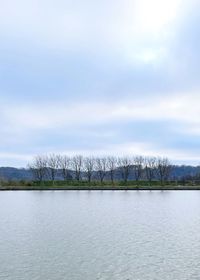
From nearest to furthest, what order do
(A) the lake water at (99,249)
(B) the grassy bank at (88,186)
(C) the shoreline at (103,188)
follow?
1. (A) the lake water at (99,249)
2. (C) the shoreline at (103,188)
3. (B) the grassy bank at (88,186)

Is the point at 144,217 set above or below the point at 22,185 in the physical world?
below

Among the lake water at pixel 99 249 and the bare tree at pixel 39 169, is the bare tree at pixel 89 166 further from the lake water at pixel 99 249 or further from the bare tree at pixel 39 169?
the lake water at pixel 99 249

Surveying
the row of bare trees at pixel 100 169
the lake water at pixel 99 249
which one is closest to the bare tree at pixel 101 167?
the row of bare trees at pixel 100 169

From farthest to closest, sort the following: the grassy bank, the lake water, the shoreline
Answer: the grassy bank
the shoreline
the lake water

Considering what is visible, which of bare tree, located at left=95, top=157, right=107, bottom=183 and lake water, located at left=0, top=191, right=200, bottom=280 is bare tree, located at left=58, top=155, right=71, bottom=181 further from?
lake water, located at left=0, top=191, right=200, bottom=280

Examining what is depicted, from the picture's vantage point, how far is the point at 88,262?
2041 centimetres

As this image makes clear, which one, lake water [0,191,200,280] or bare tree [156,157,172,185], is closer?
lake water [0,191,200,280]

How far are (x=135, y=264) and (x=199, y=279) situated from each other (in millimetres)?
3760

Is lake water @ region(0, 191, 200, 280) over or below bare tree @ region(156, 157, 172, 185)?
below

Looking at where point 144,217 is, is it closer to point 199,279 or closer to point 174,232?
point 174,232

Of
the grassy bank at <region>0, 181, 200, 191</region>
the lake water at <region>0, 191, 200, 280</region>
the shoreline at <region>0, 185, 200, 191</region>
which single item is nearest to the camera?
the lake water at <region>0, 191, 200, 280</region>

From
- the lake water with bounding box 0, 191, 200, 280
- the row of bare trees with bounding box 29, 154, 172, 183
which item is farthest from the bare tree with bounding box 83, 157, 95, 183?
the lake water with bounding box 0, 191, 200, 280

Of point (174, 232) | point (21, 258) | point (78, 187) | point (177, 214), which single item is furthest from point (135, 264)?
point (78, 187)

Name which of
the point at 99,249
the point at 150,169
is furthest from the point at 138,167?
the point at 99,249
